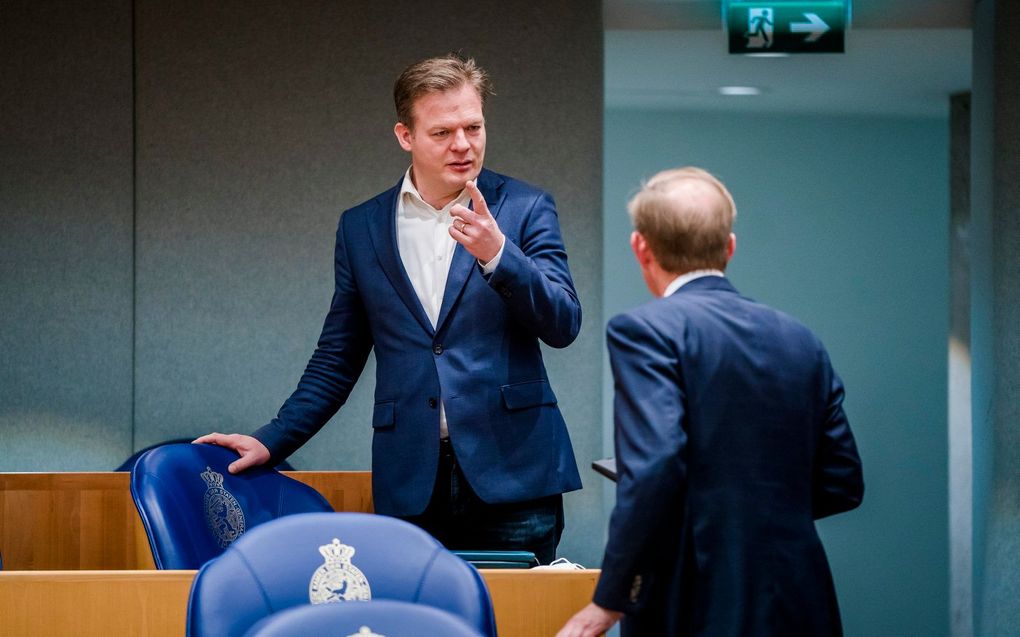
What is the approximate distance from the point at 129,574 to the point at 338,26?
122 inches

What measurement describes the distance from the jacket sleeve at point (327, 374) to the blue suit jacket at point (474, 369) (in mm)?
97

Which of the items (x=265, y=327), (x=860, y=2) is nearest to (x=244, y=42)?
(x=265, y=327)

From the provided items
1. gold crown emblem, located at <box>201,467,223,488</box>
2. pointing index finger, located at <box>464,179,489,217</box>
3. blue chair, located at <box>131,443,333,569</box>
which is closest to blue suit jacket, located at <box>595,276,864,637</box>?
pointing index finger, located at <box>464,179,489,217</box>

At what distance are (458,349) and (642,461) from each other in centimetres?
78

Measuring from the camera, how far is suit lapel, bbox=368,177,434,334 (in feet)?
8.27

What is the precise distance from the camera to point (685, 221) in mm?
1921

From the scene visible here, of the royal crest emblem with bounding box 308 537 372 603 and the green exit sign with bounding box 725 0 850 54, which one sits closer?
the royal crest emblem with bounding box 308 537 372 603

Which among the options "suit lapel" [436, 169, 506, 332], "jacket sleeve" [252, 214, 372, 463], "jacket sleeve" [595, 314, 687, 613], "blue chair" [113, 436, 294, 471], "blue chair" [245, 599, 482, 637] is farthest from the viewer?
"blue chair" [113, 436, 294, 471]

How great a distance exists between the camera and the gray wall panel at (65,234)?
474 cm

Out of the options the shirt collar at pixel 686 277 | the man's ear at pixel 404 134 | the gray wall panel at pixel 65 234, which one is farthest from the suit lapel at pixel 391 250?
the gray wall panel at pixel 65 234

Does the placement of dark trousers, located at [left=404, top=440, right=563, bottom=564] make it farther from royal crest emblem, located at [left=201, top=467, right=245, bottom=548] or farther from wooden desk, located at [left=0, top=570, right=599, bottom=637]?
wooden desk, located at [left=0, top=570, right=599, bottom=637]

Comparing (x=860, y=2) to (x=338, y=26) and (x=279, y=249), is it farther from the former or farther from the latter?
(x=279, y=249)

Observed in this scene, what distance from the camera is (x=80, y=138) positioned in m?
4.76

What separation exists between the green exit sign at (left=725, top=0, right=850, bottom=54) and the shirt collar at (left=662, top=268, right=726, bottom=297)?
3.09m
